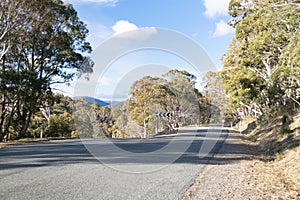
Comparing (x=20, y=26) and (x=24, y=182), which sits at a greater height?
(x=20, y=26)

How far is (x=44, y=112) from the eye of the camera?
127ft

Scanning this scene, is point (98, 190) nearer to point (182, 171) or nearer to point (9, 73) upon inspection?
point (182, 171)

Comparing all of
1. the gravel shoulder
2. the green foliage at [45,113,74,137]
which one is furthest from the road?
the green foliage at [45,113,74,137]

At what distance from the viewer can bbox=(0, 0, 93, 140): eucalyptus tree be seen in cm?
1950

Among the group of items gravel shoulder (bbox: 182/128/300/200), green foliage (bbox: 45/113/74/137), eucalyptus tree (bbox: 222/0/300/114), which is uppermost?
eucalyptus tree (bbox: 222/0/300/114)

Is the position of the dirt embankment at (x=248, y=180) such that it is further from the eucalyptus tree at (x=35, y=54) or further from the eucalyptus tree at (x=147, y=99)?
the eucalyptus tree at (x=147, y=99)

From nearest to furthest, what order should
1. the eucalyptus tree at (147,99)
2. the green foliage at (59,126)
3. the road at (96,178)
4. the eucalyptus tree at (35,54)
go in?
the road at (96,178) < the eucalyptus tree at (35,54) < the green foliage at (59,126) < the eucalyptus tree at (147,99)

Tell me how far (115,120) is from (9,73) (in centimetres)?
3479

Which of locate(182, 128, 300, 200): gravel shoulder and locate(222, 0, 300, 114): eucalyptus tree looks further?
locate(222, 0, 300, 114): eucalyptus tree

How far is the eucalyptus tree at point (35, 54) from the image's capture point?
19.5 meters

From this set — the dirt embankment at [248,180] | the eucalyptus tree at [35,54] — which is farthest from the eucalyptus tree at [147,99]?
the dirt embankment at [248,180]

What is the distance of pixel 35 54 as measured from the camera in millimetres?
25859

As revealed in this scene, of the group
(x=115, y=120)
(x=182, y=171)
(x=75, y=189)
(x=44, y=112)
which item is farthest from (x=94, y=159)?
(x=115, y=120)

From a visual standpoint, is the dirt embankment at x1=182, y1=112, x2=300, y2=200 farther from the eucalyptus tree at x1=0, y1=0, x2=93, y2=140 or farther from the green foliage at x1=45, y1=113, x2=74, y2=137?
the green foliage at x1=45, y1=113, x2=74, y2=137
